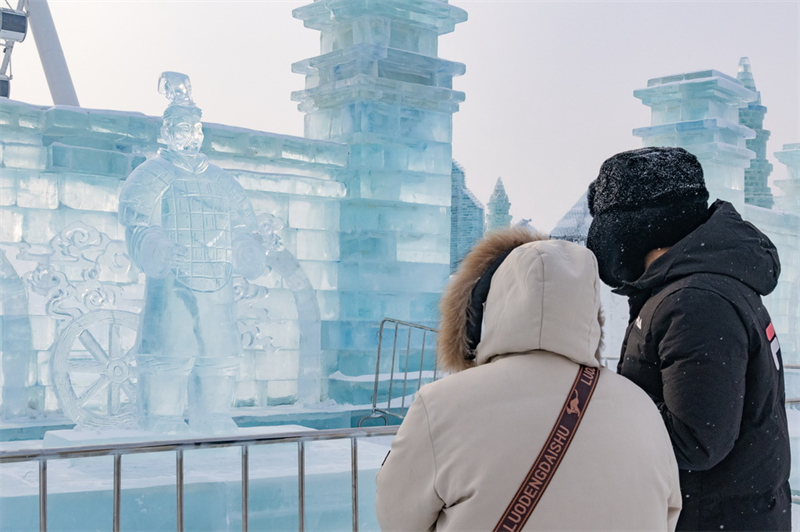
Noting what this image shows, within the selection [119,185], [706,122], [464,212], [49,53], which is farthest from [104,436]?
[464,212]

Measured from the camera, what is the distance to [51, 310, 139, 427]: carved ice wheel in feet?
18.8

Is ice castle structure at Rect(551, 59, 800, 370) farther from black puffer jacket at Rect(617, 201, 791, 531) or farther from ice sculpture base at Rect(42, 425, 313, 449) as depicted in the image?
black puffer jacket at Rect(617, 201, 791, 531)

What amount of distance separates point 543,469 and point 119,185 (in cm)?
575

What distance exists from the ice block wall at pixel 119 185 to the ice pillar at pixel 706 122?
396 cm

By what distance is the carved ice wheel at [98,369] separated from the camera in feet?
18.8

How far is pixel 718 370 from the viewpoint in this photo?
1.68 meters

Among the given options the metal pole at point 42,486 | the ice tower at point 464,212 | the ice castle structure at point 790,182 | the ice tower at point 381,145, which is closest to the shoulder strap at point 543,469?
the metal pole at point 42,486

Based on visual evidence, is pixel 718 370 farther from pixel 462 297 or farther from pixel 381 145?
pixel 381 145

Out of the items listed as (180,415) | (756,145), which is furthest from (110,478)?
(756,145)

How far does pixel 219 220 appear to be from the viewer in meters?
5.44

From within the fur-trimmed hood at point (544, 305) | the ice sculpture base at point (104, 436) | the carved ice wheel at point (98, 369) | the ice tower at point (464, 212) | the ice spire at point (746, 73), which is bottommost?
the ice sculpture base at point (104, 436)

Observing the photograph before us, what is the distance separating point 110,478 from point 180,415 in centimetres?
78

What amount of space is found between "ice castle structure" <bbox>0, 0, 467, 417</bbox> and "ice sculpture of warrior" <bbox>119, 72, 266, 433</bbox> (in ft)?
2.33

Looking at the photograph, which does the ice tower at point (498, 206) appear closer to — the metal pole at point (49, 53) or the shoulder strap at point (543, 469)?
the metal pole at point (49, 53)
